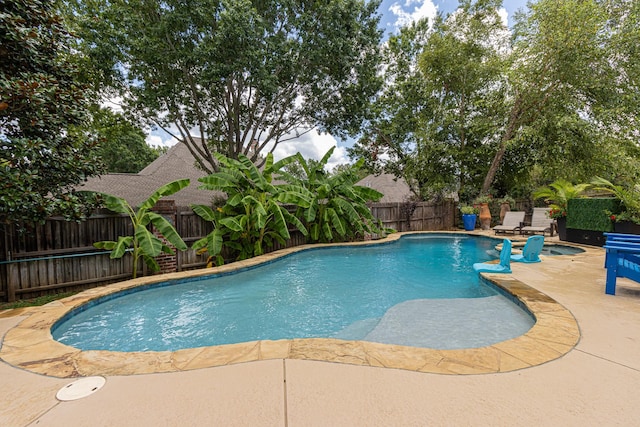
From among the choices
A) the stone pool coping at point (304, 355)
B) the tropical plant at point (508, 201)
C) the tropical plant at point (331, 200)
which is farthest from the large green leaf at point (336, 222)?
the tropical plant at point (508, 201)

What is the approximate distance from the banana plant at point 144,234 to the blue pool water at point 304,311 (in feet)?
2.87

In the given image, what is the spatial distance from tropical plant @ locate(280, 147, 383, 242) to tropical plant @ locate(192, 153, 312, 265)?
134cm

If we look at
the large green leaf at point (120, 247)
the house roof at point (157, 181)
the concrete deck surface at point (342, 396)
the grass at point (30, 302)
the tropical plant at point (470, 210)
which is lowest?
the grass at point (30, 302)

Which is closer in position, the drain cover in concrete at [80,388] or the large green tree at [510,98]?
the drain cover in concrete at [80,388]

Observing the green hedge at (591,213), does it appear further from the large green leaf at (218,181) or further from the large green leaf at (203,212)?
the large green leaf at (203,212)

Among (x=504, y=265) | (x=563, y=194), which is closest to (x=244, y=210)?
(x=504, y=265)

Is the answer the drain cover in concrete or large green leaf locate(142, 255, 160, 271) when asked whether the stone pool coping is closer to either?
the drain cover in concrete

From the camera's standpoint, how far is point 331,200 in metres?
9.96

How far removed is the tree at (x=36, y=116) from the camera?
3990 millimetres

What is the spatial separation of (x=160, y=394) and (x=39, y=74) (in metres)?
5.32

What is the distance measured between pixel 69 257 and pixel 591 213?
13.9 m

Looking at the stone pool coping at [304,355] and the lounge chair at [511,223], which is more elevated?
the lounge chair at [511,223]

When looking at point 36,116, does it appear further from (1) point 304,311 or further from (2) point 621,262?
(2) point 621,262

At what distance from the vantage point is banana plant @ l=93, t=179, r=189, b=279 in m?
5.73
